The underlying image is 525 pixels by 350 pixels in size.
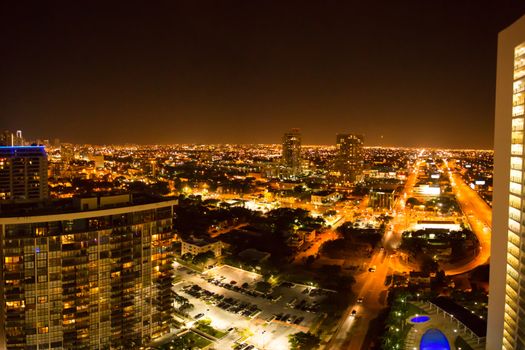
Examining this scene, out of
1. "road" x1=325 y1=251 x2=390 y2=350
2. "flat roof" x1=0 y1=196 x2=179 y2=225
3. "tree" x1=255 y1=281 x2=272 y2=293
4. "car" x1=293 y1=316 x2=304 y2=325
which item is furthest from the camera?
"tree" x1=255 y1=281 x2=272 y2=293

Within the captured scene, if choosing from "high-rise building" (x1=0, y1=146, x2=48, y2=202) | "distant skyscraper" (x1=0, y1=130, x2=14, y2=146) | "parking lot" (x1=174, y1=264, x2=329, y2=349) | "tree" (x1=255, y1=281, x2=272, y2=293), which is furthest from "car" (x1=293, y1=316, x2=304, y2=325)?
"distant skyscraper" (x1=0, y1=130, x2=14, y2=146)

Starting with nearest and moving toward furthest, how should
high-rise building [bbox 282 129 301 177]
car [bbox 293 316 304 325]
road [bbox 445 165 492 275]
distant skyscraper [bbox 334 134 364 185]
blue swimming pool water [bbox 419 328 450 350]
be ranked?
blue swimming pool water [bbox 419 328 450 350]
car [bbox 293 316 304 325]
road [bbox 445 165 492 275]
distant skyscraper [bbox 334 134 364 185]
high-rise building [bbox 282 129 301 177]

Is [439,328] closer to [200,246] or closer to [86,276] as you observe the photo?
[86,276]

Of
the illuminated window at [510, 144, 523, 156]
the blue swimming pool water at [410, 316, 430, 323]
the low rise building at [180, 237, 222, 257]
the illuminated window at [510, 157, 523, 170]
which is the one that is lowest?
the blue swimming pool water at [410, 316, 430, 323]

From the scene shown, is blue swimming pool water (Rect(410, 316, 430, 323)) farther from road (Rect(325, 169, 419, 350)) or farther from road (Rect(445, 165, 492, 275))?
road (Rect(445, 165, 492, 275))

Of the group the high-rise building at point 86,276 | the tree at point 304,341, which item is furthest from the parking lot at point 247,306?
the high-rise building at point 86,276

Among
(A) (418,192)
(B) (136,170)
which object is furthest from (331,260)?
(B) (136,170)
